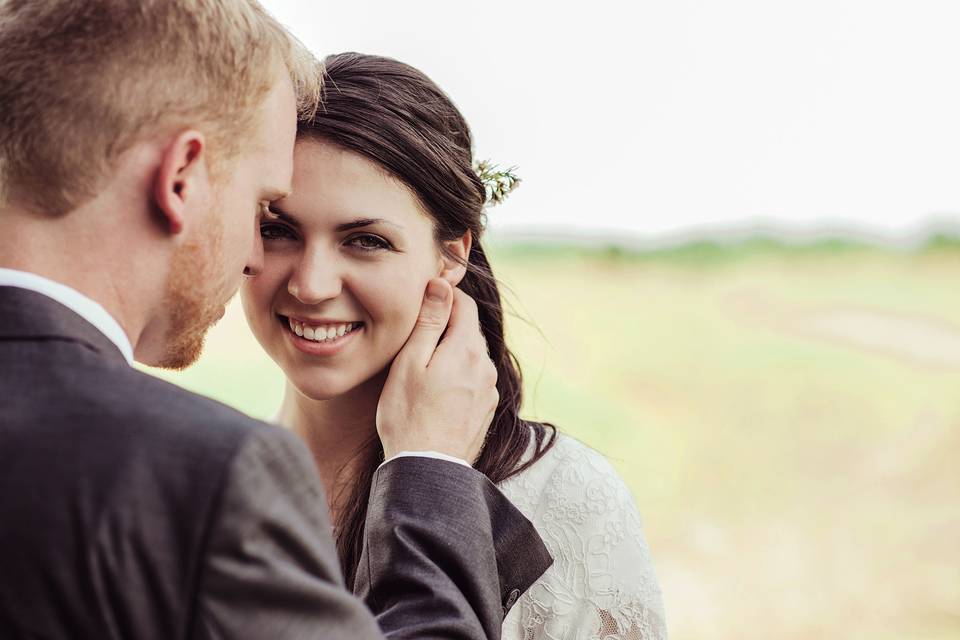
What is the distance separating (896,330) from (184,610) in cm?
1061

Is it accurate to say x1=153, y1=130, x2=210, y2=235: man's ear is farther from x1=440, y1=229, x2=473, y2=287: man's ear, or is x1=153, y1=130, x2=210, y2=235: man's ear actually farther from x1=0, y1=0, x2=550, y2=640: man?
x1=440, y1=229, x2=473, y2=287: man's ear

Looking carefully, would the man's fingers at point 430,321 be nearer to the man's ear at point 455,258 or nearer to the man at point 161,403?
the man's ear at point 455,258

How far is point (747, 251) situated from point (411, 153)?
31.5 feet

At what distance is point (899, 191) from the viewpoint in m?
10.1

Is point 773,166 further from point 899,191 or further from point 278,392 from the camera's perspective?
point 278,392

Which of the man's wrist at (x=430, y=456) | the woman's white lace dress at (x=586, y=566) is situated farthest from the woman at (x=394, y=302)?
the man's wrist at (x=430, y=456)

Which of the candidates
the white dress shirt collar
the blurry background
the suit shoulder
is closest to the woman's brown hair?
the white dress shirt collar

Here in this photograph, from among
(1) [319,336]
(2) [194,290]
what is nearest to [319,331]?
(1) [319,336]

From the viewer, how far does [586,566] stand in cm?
210

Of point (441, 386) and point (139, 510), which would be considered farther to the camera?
point (441, 386)

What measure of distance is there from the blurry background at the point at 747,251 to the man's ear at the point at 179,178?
8.07 m

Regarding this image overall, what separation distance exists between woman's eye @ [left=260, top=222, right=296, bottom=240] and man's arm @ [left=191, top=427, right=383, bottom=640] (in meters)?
0.97

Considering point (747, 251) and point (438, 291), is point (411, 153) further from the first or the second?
point (747, 251)

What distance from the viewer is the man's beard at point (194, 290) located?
144 centimetres
